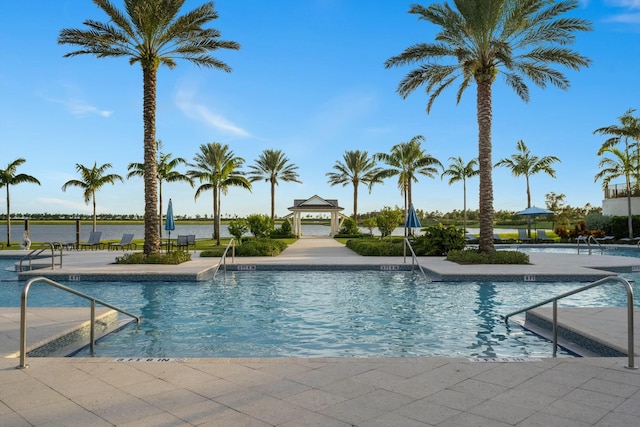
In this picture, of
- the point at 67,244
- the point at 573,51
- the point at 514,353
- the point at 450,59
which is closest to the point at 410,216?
the point at 450,59

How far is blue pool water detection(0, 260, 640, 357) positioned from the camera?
21.9 ft

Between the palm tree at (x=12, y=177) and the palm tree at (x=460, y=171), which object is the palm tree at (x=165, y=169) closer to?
the palm tree at (x=12, y=177)

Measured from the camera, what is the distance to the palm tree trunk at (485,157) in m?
16.7

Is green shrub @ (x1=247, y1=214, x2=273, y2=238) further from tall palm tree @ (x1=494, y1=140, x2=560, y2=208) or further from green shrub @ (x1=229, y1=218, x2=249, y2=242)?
tall palm tree @ (x1=494, y1=140, x2=560, y2=208)

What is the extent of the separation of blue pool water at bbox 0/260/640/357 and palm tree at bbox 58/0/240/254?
216 inches

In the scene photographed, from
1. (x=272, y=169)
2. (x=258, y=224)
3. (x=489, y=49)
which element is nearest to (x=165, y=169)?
(x=258, y=224)

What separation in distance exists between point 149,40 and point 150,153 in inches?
156

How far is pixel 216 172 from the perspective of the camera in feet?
120

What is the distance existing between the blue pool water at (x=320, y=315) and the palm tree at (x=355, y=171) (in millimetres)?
35047

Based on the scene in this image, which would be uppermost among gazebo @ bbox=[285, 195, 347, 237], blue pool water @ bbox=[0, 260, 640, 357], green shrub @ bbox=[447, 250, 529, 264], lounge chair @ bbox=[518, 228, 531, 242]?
gazebo @ bbox=[285, 195, 347, 237]

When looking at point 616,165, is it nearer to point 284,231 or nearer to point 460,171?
point 460,171

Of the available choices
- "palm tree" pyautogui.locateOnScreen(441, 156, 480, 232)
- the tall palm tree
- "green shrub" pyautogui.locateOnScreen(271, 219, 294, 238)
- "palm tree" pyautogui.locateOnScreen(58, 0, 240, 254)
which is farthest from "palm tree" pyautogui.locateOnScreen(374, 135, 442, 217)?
"palm tree" pyautogui.locateOnScreen(58, 0, 240, 254)

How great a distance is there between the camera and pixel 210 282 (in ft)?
43.6

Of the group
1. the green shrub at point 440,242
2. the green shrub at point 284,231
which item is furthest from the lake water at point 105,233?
the green shrub at point 440,242
